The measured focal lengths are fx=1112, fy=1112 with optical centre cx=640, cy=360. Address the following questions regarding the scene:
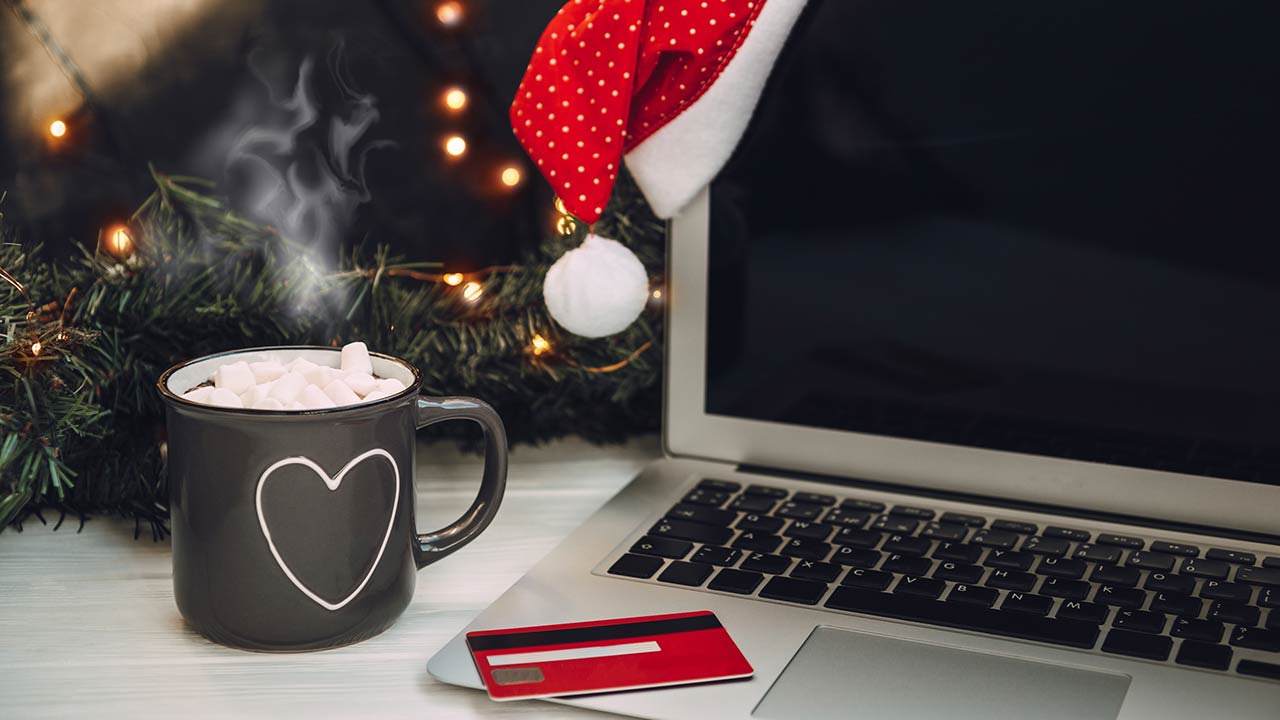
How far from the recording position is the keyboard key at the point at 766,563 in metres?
0.61

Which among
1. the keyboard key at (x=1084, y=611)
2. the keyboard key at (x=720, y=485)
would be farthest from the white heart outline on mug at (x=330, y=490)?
the keyboard key at (x=1084, y=611)

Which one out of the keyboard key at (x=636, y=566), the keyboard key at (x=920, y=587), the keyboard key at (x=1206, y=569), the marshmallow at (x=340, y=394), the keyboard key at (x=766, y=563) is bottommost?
the marshmallow at (x=340, y=394)

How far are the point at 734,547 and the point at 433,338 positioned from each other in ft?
0.85

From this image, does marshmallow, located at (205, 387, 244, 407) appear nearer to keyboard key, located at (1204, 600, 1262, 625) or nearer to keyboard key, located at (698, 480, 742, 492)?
keyboard key, located at (698, 480, 742, 492)

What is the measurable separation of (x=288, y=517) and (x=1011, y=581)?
0.37 meters

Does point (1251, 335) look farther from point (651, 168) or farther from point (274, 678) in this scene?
point (274, 678)

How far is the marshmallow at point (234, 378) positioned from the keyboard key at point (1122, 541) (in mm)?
480

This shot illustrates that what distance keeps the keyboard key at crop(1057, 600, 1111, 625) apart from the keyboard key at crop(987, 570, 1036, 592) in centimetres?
2

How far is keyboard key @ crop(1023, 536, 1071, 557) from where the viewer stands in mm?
627

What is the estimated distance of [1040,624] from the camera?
55 cm

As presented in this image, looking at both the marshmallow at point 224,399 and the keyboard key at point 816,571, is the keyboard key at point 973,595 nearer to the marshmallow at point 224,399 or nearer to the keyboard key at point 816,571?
the keyboard key at point 816,571

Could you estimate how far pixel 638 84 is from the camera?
2.23 ft

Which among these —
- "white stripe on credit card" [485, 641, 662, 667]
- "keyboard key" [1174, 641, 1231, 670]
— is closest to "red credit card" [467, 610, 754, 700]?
"white stripe on credit card" [485, 641, 662, 667]

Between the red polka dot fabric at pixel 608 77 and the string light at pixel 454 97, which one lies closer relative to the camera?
the red polka dot fabric at pixel 608 77
